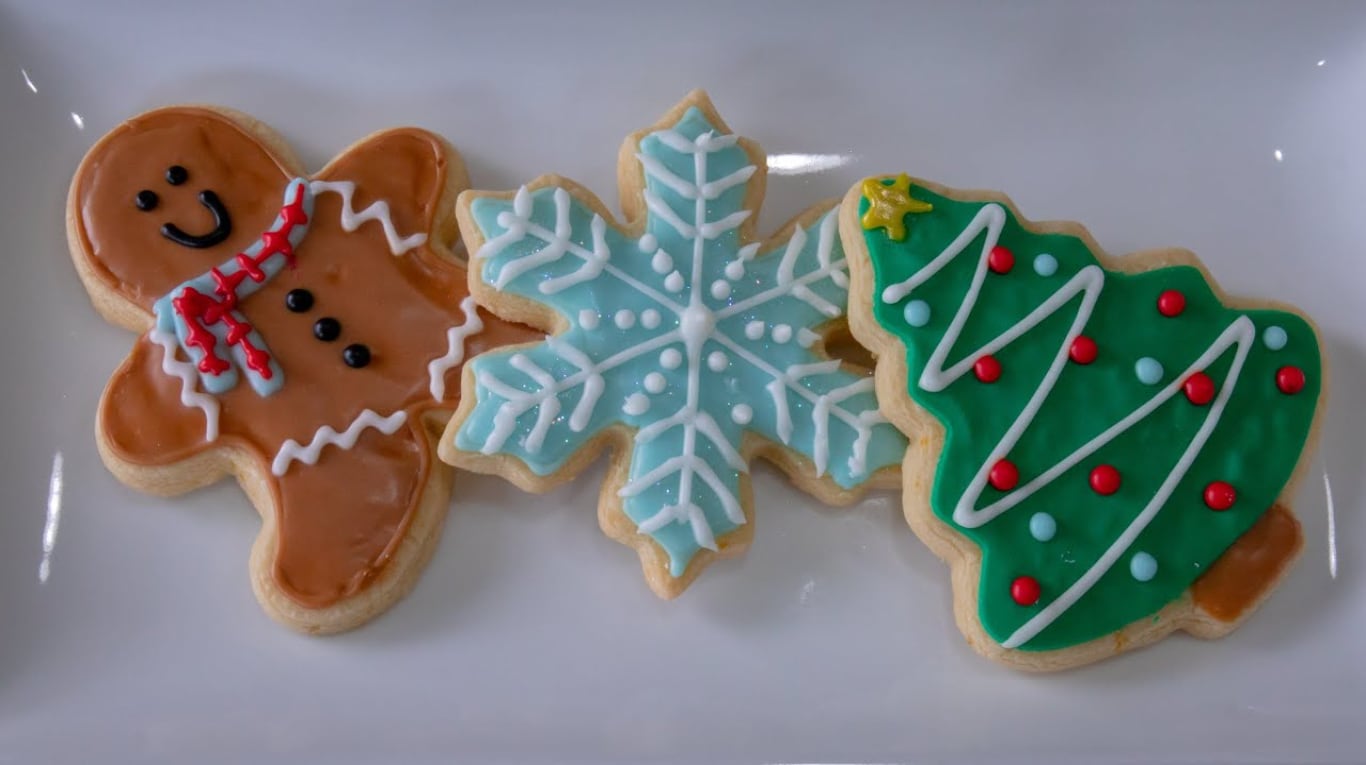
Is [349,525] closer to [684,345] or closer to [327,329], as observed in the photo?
[327,329]

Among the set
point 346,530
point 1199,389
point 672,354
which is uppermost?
point 1199,389

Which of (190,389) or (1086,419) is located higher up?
(1086,419)

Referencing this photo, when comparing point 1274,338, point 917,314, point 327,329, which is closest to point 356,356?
point 327,329

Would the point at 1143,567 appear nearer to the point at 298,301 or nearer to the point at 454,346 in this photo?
the point at 454,346

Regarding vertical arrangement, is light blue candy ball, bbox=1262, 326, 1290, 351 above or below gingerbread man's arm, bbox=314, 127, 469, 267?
above

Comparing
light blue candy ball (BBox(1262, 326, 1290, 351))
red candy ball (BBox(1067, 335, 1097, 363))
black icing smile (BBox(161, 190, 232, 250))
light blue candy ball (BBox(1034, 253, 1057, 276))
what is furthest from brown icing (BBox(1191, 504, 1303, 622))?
black icing smile (BBox(161, 190, 232, 250))

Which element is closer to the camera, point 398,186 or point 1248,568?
point 1248,568

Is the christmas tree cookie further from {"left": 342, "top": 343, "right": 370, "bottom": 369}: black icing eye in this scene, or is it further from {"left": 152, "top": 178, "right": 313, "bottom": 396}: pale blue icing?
{"left": 152, "top": 178, "right": 313, "bottom": 396}: pale blue icing

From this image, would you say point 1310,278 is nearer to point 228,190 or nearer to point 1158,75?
point 1158,75
